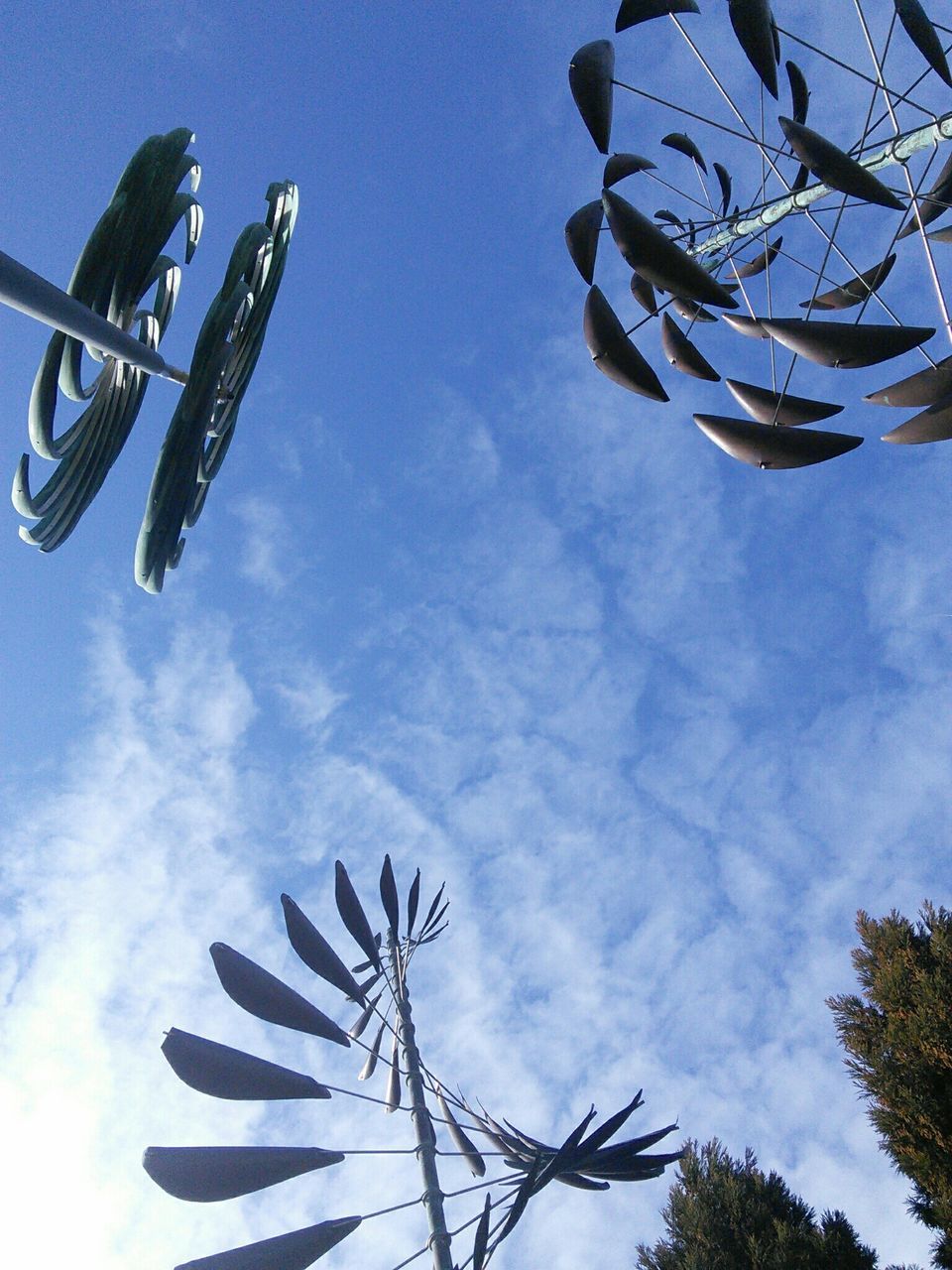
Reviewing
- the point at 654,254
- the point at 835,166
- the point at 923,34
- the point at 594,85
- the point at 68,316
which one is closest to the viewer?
the point at 835,166

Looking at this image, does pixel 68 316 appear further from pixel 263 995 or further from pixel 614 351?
pixel 263 995

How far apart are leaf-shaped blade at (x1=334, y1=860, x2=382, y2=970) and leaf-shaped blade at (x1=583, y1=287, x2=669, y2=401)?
3189 millimetres

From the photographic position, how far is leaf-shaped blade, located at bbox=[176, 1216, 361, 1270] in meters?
3.47

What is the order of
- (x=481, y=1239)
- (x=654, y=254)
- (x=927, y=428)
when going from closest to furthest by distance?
(x=481, y=1239), (x=654, y=254), (x=927, y=428)

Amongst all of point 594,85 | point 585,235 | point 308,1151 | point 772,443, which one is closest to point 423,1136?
point 308,1151

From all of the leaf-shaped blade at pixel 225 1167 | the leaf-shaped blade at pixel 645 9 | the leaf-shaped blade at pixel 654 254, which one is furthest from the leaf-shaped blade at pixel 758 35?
the leaf-shaped blade at pixel 225 1167

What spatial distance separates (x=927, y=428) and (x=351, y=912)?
3931 millimetres

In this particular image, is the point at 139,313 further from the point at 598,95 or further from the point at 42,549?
the point at 598,95

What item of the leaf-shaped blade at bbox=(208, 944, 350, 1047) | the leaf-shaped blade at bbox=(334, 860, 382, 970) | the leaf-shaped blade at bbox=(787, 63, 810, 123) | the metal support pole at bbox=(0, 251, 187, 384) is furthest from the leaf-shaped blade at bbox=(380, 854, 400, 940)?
the leaf-shaped blade at bbox=(787, 63, 810, 123)

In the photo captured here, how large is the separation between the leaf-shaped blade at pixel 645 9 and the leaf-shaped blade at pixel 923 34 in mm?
1114

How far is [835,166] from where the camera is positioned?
13.5 ft

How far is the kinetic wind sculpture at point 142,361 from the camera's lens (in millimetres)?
4484

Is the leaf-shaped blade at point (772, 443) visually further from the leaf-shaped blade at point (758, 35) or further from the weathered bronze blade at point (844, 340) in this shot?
the leaf-shaped blade at point (758, 35)

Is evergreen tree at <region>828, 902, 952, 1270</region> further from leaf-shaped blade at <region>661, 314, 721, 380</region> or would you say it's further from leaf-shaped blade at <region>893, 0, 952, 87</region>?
leaf-shaped blade at <region>893, 0, 952, 87</region>
